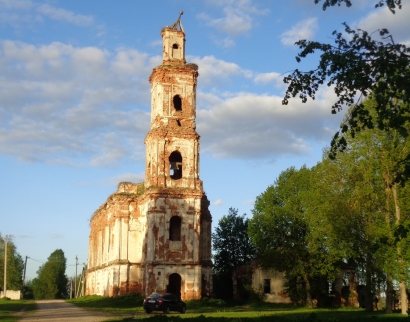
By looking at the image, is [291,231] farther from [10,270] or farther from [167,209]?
[10,270]

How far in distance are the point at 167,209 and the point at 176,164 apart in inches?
152

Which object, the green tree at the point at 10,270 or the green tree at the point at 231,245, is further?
the green tree at the point at 10,270

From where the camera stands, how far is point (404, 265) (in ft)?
83.6

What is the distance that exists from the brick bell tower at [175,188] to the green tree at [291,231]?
183 inches

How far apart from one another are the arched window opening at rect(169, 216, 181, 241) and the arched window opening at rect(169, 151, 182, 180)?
3.36 m

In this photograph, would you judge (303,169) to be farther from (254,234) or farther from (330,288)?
(330,288)

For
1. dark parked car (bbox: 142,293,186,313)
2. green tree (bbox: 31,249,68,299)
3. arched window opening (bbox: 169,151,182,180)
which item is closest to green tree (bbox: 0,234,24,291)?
green tree (bbox: 31,249,68,299)

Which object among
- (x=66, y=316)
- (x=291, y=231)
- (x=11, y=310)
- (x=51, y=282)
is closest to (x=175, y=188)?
(x=291, y=231)

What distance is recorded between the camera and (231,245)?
176ft

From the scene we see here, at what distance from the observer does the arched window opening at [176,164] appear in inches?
1516

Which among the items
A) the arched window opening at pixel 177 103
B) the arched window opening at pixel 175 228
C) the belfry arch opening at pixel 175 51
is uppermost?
the belfry arch opening at pixel 175 51

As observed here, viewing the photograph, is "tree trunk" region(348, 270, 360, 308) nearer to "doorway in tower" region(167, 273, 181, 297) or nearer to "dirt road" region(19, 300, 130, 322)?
"doorway in tower" region(167, 273, 181, 297)

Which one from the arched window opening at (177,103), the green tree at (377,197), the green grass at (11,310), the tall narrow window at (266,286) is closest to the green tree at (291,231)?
the tall narrow window at (266,286)

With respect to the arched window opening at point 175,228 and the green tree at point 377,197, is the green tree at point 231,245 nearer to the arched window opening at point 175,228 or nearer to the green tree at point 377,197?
the arched window opening at point 175,228
